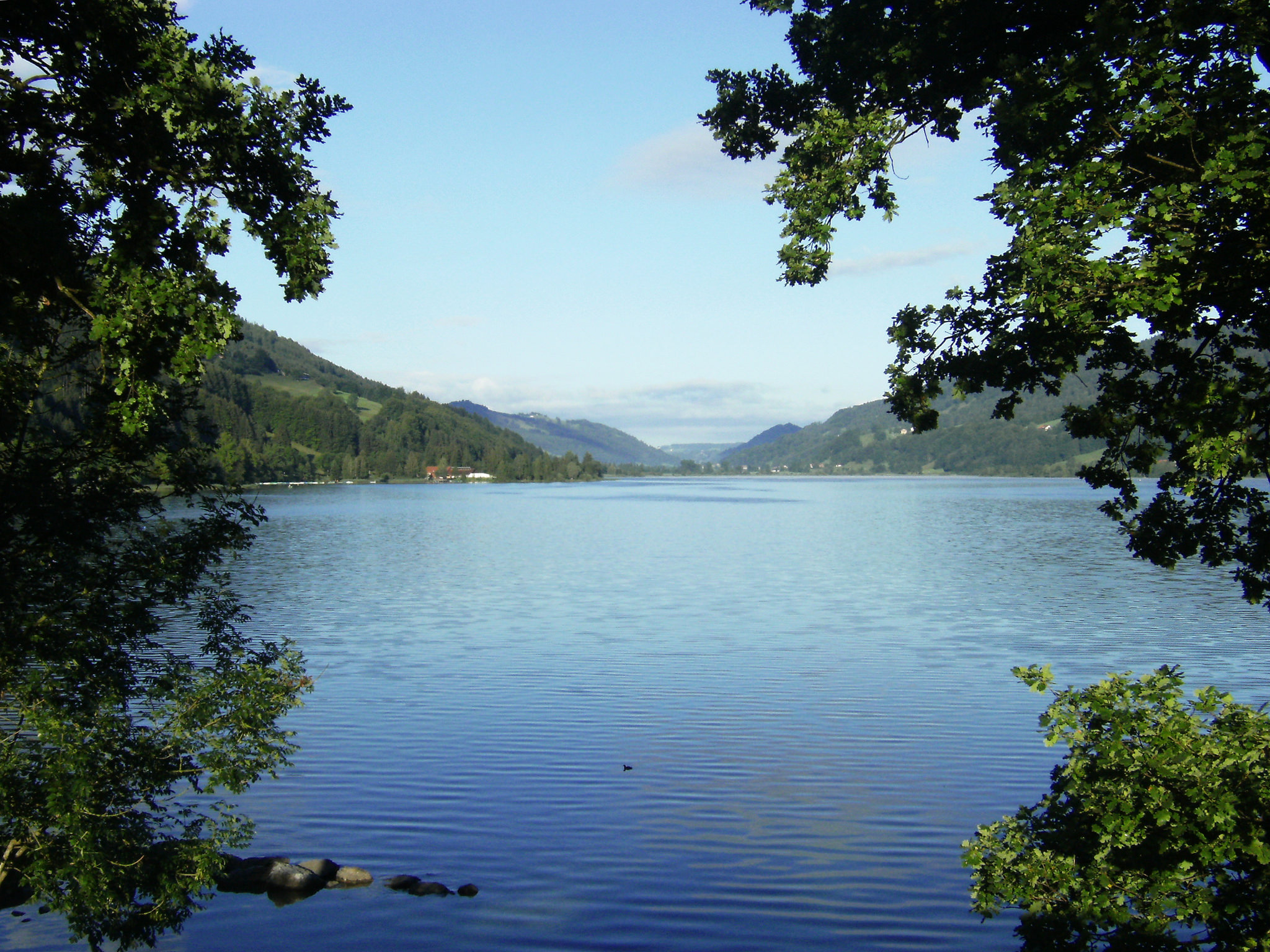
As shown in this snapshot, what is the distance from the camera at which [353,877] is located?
1397 cm

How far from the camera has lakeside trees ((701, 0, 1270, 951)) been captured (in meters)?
9.20

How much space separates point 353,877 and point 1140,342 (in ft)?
42.3

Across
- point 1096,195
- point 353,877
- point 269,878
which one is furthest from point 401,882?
point 1096,195

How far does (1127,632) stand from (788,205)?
25435mm

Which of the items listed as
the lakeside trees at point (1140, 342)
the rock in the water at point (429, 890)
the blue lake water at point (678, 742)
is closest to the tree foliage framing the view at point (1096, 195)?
the lakeside trees at point (1140, 342)

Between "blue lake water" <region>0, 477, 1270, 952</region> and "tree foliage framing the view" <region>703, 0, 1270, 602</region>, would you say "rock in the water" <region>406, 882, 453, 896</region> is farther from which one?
"tree foliage framing the view" <region>703, 0, 1270, 602</region>

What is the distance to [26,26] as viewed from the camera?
10.0 metres

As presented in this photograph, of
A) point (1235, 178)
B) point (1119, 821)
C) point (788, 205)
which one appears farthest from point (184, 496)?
point (1235, 178)

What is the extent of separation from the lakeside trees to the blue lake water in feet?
10.3

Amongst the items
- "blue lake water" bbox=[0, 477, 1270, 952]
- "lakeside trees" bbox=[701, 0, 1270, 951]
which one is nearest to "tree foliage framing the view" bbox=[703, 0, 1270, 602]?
"lakeside trees" bbox=[701, 0, 1270, 951]

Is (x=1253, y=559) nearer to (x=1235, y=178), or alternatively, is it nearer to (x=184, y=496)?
(x=1235, y=178)

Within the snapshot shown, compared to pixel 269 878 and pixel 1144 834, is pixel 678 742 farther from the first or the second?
pixel 1144 834

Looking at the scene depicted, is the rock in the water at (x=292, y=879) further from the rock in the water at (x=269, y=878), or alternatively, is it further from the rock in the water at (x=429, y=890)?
the rock in the water at (x=429, y=890)

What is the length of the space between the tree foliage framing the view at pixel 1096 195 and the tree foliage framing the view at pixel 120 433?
23.8 feet
